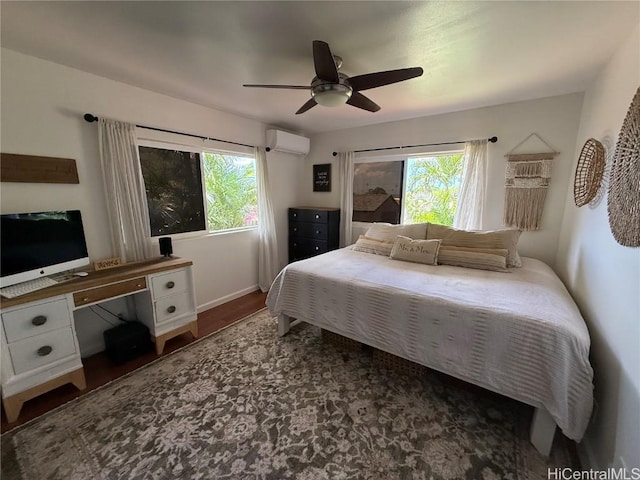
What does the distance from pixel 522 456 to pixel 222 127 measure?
380 centimetres

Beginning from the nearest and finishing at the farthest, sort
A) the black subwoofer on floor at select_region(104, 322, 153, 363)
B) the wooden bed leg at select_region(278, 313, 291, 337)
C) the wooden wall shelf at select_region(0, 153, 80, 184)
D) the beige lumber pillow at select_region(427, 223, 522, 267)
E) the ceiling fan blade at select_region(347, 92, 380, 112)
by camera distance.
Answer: the wooden wall shelf at select_region(0, 153, 80, 184) < the ceiling fan blade at select_region(347, 92, 380, 112) < the black subwoofer on floor at select_region(104, 322, 153, 363) < the beige lumber pillow at select_region(427, 223, 522, 267) < the wooden bed leg at select_region(278, 313, 291, 337)

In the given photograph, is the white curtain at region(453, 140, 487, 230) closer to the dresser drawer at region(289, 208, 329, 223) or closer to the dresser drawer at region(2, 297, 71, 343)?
the dresser drawer at region(289, 208, 329, 223)

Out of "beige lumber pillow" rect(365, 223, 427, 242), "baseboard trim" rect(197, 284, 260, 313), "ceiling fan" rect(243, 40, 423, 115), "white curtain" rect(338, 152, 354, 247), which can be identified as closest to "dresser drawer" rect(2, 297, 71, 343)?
"baseboard trim" rect(197, 284, 260, 313)

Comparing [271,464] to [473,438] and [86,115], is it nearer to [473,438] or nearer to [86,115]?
[473,438]

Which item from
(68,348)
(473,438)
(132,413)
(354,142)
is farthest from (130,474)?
(354,142)

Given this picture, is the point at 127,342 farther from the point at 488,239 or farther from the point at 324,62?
the point at 488,239

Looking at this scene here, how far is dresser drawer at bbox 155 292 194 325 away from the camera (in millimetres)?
2212

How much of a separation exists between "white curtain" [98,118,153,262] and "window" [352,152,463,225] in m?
2.71

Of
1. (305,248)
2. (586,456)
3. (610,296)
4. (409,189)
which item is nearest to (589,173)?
(610,296)

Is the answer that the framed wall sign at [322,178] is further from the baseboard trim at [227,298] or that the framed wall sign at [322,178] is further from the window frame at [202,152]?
the baseboard trim at [227,298]

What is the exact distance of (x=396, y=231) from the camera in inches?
118

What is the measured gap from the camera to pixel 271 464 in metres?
1.32

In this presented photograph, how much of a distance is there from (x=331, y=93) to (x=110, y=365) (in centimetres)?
275

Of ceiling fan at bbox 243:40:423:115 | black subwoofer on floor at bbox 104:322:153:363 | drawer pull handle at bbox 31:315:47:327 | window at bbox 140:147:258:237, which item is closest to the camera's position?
ceiling fan at bbox 243:40:423:115
